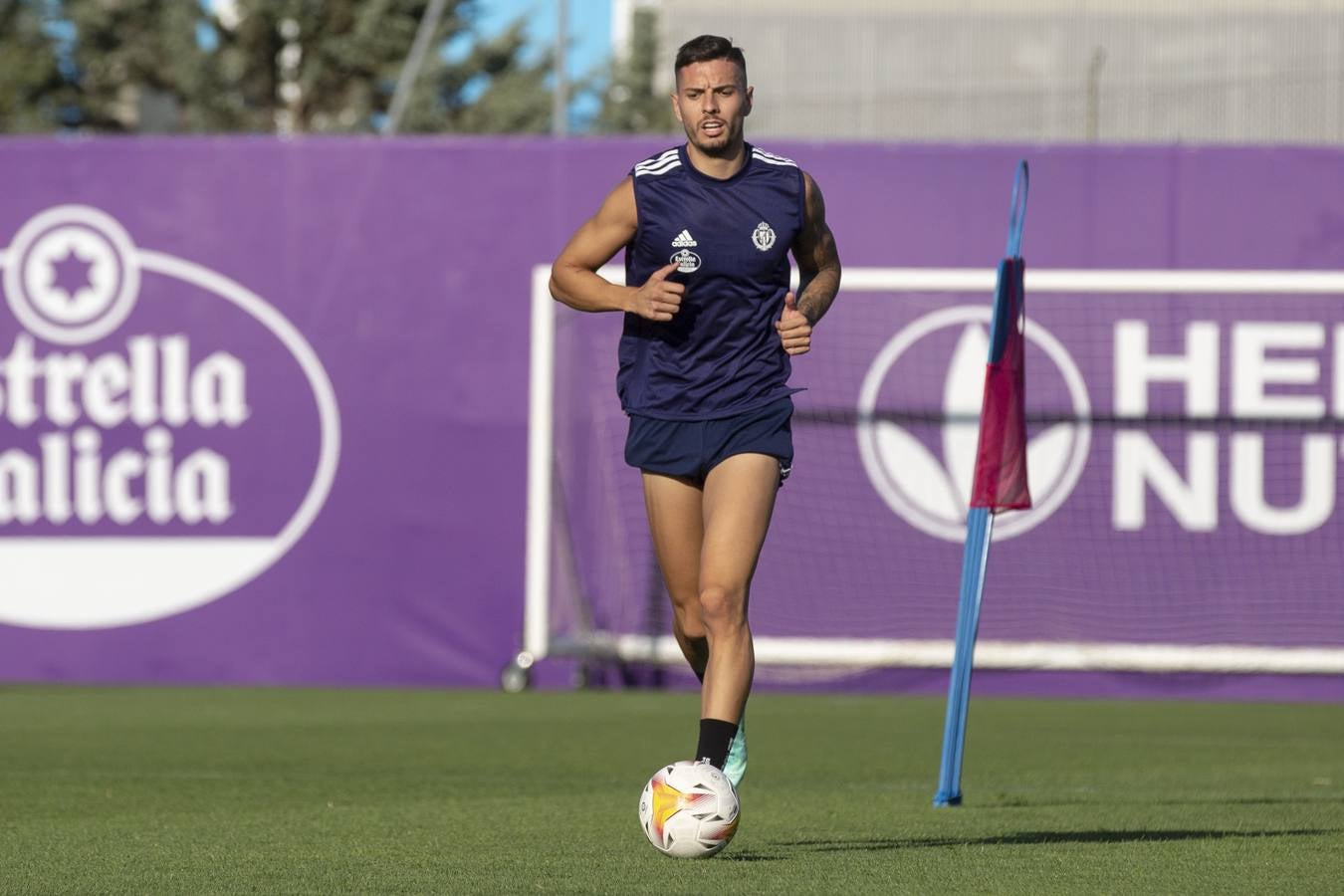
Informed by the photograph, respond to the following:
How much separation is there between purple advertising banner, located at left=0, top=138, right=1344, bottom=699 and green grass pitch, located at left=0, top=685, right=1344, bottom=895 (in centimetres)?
69

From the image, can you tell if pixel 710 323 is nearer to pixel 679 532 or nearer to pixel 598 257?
pixel 598 257

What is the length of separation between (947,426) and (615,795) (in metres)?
5.58

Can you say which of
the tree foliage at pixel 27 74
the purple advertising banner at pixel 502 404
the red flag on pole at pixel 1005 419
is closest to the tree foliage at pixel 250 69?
the tree foliage at pixel 27 74

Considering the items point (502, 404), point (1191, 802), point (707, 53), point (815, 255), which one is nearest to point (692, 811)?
point (815, 255)

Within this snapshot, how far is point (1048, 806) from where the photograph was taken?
732 centimetres

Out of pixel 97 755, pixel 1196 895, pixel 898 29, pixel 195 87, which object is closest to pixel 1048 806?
pixel 1196 895

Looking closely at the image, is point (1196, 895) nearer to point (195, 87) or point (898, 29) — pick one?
point (898, 29)

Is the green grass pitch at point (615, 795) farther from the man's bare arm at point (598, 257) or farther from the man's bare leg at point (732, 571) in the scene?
the man's bare arm at point (598, 257)

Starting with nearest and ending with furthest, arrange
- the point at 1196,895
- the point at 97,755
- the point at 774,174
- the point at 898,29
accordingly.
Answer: the point at 1196,895 → the point at 774,174 → the point at 97,755 → the point at 898,29

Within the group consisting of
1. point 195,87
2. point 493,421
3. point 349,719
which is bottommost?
point 349,719

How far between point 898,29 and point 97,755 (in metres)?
23.6

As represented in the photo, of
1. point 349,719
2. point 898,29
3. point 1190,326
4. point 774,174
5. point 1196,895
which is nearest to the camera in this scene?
point 1196,895

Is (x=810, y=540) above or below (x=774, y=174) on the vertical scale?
below

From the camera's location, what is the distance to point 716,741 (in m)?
5.81
